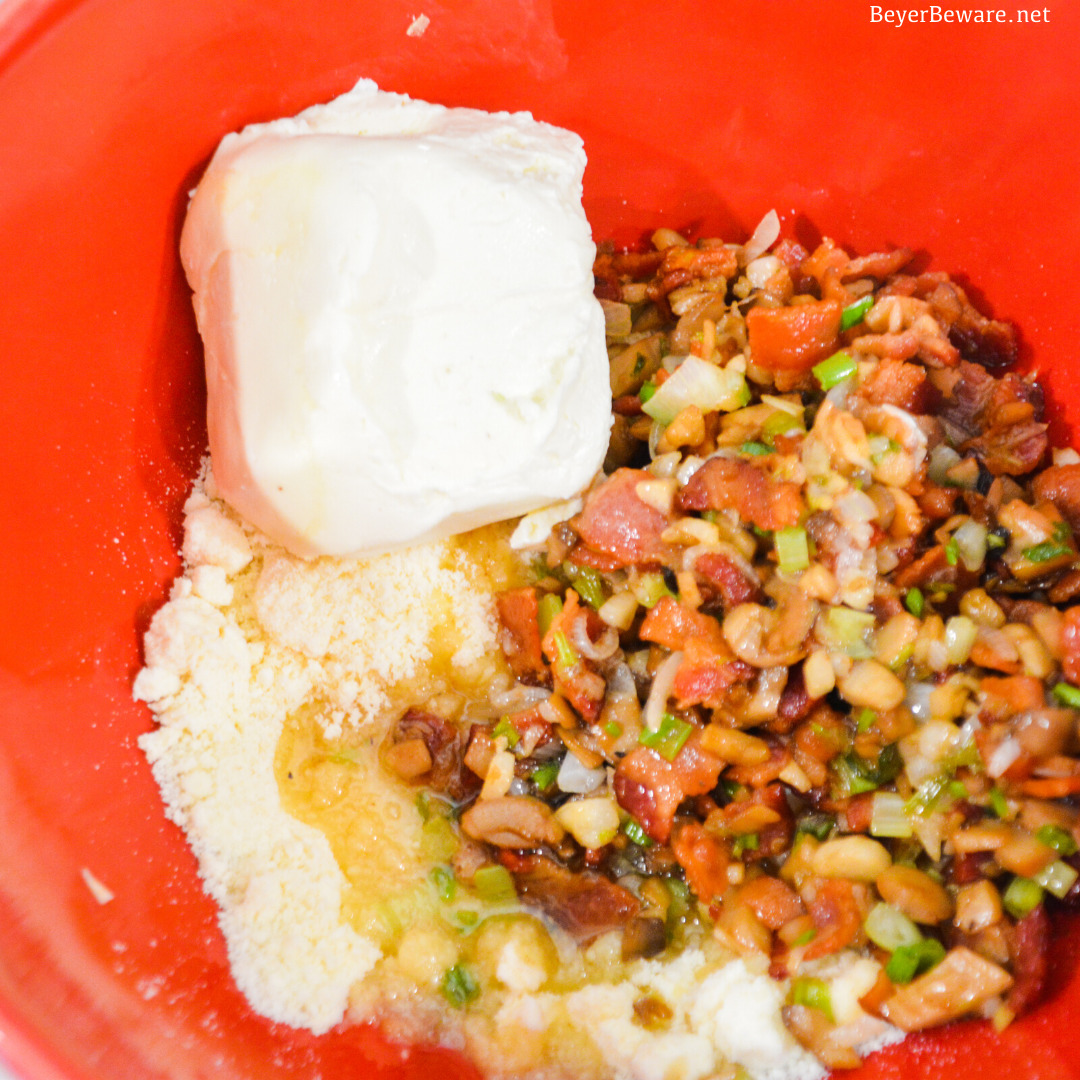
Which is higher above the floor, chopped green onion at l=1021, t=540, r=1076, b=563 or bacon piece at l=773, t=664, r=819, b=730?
chopped green onion at l=1021, t=540, r=1076, b=563

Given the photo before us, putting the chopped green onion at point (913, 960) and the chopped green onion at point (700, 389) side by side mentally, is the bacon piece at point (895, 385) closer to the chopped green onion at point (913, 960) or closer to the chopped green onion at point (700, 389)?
the chopped green onion at point (700, 389)

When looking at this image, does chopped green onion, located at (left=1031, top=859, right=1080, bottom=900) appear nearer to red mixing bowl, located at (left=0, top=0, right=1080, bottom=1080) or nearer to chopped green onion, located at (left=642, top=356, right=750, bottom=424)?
red mixing bowl, located at (left=0, top=0, right=1080, bottom=1080)

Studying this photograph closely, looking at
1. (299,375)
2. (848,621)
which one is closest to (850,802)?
(848,621)

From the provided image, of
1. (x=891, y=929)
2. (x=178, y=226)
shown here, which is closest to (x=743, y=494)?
(x=891, y=929)

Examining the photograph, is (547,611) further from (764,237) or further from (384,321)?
(764,237)

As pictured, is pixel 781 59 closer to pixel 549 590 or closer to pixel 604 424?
pixel 604 424

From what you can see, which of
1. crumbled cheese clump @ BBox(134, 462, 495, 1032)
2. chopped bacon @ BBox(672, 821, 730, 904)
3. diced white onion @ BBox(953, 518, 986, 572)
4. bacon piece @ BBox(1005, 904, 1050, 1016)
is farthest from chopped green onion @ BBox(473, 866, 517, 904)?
diced white onion @ BBox(953, 518, 986, 572)

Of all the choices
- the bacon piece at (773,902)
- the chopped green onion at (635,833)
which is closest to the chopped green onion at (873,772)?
the bacon piece at (773,902)
